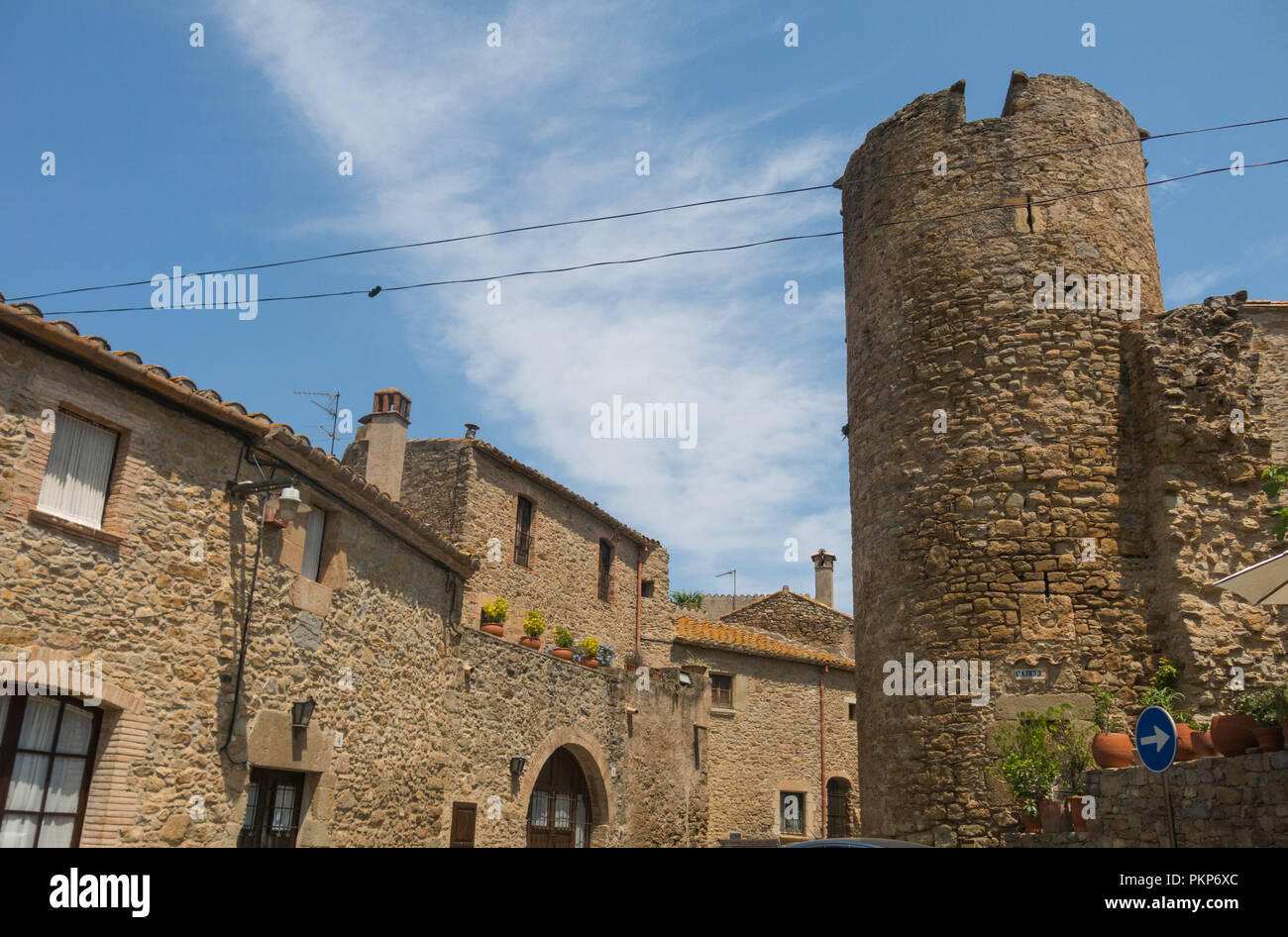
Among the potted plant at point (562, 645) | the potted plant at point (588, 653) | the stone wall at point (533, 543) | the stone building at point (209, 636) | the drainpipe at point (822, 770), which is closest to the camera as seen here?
the stone building at point (209, 636)

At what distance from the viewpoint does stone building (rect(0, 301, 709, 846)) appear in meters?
8.01

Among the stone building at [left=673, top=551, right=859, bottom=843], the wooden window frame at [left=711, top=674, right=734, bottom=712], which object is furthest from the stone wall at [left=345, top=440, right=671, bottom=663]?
the stone building at [left=673, top=551, right=859, bottom=843]

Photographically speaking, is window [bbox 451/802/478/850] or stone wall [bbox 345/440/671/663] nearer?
window [bbox 451/802/478/850]

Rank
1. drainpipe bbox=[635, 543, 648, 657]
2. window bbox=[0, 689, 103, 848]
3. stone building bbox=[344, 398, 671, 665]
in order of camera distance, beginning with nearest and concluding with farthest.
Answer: window bbox=[0, 689, 103, 848]
stone building bbox=[344, 398, 671, 665]
drainpipe bbox=[635, 543, 648, 657]

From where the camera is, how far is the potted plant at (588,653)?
689 inches

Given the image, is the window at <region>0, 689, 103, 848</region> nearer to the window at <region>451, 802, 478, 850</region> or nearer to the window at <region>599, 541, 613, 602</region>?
the window at <region>451, 802, 478, 850</region>

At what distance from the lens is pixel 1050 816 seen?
34.1 ft

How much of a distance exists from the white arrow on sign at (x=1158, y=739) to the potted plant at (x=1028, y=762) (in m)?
3.48

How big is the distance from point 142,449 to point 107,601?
131 centimetres
